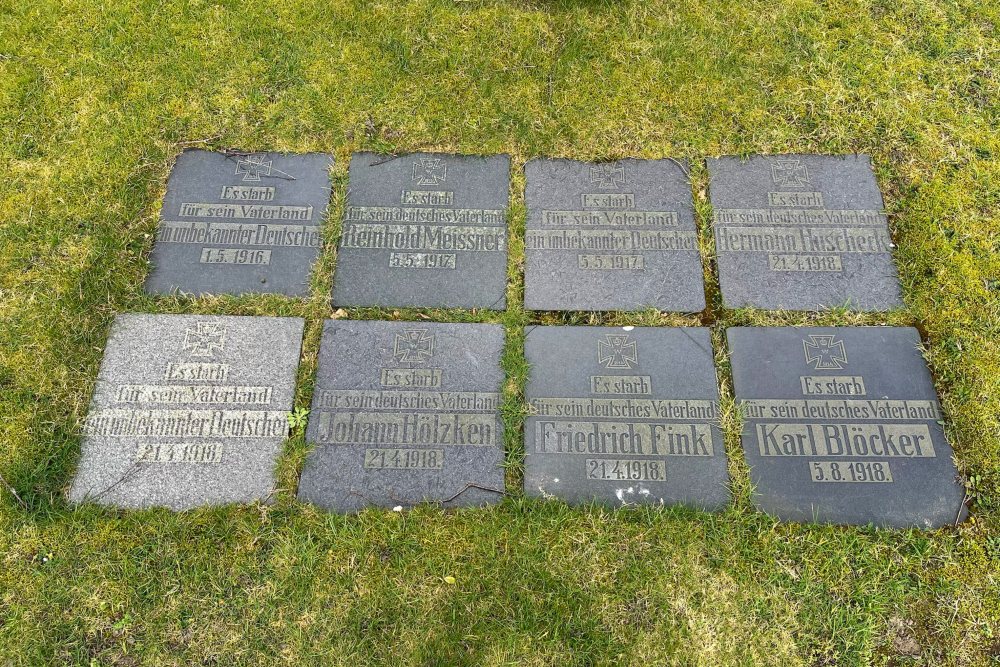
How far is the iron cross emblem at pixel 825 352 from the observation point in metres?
2.47

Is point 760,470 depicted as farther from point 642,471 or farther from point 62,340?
point 62,340

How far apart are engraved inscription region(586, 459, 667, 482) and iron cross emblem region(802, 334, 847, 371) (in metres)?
0.81

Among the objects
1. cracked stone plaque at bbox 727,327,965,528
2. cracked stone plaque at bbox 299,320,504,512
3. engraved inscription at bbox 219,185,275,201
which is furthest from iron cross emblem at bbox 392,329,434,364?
cracked stone plaque at bbox 727,327,965,528

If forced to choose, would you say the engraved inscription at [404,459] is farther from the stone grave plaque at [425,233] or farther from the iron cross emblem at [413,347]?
the stone grave plaque at [425,233]

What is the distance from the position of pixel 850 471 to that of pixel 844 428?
0.55ft

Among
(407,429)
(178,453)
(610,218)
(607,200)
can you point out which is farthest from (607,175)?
(178,453)

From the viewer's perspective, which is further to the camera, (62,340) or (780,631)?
(62,340)

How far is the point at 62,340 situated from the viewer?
2.55m

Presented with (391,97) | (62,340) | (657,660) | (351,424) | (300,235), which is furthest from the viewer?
(391,97)

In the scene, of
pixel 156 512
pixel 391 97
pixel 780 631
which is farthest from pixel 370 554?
pixel 391 97

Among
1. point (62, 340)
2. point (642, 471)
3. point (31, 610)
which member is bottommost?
point (31, 610)

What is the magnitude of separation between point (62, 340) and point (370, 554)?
165cm

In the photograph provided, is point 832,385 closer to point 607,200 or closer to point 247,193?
point 607,200

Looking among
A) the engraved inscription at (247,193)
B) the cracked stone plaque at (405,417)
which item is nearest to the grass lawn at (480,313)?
the cracked stone plaque at (405,417)
